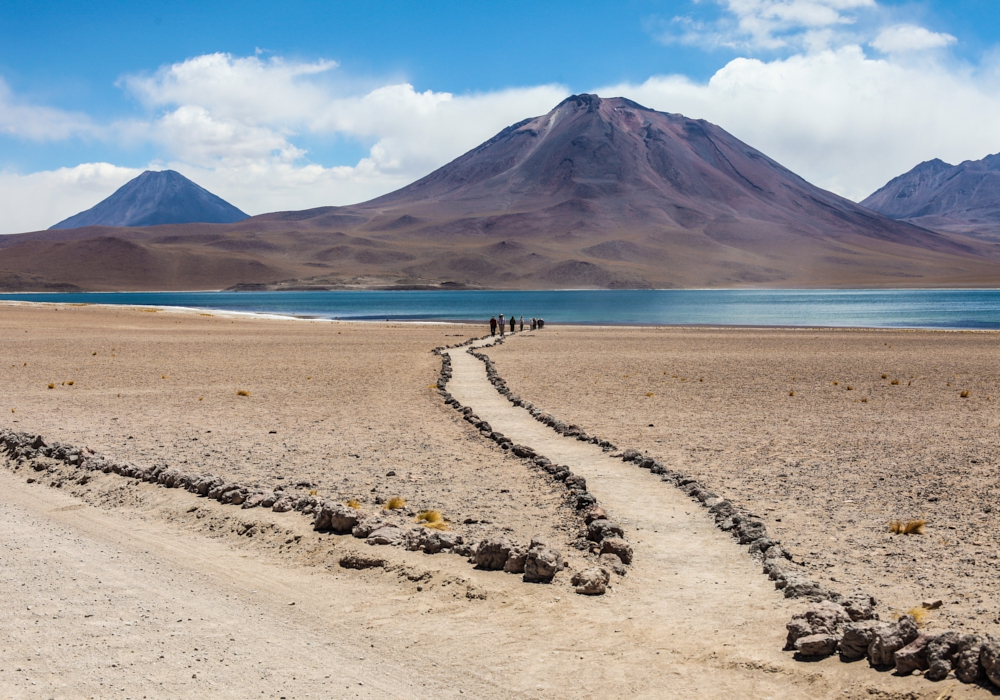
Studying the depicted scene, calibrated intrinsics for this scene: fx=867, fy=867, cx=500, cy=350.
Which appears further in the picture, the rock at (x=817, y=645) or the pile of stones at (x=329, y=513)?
the pile of stones at (x=329, y=513)

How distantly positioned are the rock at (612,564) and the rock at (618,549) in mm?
65

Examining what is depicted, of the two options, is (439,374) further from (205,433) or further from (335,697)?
(335,697)

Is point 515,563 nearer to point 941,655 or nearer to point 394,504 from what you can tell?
point 394,504

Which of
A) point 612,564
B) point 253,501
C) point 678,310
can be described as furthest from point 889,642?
point 678,310

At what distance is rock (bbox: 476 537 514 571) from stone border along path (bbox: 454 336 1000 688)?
120 centimetres

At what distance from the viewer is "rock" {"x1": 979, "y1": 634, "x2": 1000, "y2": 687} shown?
4523mm

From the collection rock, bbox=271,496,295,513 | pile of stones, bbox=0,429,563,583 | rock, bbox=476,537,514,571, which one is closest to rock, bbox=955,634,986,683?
pile of stones, bbox=0,429,563,583

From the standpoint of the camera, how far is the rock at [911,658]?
484cm

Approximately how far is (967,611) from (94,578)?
20.8 ft

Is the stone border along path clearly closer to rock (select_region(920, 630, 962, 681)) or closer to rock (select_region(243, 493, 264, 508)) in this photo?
rock (select_region(920, 630, 962, 681))

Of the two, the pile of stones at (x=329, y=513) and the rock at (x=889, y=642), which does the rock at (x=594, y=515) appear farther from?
the rock at (x=889, y=642)

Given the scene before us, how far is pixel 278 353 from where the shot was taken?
28.2 m

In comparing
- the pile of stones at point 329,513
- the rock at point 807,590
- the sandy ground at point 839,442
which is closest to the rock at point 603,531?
the pile of stones at point 329,513

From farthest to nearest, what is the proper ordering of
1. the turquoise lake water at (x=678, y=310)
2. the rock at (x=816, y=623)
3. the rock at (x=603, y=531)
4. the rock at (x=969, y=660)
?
the turquoise lake water at (x=678, y=310) < the rock at (x=603, y=531) < the rock at (x=816, y=623) < the rock at (x=969, y=660)
